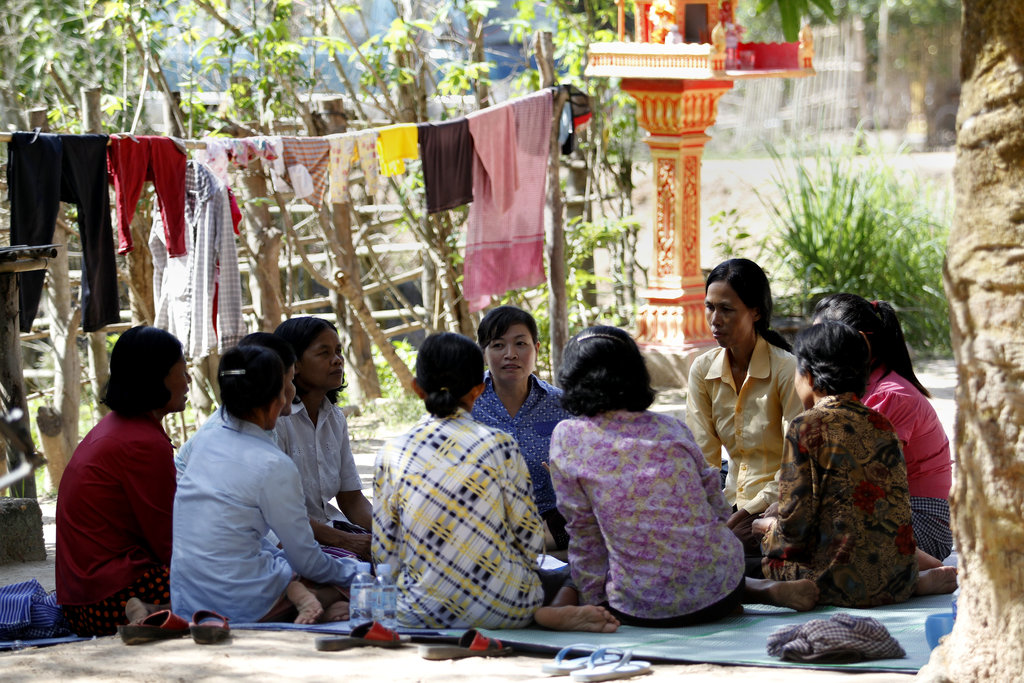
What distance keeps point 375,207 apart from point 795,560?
5.86 metres

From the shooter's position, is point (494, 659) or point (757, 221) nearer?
point (494, 659)

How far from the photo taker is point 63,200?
573 cm

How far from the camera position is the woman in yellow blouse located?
4348 mm

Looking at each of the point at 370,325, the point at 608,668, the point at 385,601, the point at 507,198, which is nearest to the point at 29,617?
the point at 385,601

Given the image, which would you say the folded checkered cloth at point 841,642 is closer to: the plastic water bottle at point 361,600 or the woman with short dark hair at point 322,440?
the plastic water bottle at point 361,600

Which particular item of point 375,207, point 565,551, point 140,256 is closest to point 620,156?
point 375,207

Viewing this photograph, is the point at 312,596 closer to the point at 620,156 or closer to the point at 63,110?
the point at 63,110

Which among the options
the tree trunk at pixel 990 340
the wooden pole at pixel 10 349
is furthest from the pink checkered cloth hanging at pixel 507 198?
the tree trunk at pixel 990 340

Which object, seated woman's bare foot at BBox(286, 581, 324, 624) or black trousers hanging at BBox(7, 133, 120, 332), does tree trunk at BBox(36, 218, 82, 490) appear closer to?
black trousers hanging at BBox(7, 133, 120, 332)

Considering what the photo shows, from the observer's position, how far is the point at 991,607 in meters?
2.82

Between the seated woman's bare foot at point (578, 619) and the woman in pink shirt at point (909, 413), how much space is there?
1220mm

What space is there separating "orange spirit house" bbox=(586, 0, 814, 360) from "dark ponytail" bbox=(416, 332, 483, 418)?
16.0ft

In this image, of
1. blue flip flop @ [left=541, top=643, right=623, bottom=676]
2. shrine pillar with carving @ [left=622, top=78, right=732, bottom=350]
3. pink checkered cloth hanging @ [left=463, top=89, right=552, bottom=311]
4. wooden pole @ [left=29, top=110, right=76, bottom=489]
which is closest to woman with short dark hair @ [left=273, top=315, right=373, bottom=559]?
blue flip flop @ [left=541, top=643, right=623, bottom=676]

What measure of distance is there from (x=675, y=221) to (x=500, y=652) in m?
5.82
